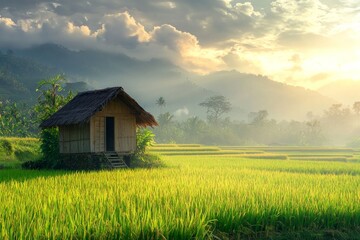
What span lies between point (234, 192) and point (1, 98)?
7479cm

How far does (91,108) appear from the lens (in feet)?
58.2

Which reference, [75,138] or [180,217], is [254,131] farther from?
[180,217]

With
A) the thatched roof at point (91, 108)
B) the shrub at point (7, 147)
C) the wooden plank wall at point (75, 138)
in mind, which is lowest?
the shrub at point (7, 147)

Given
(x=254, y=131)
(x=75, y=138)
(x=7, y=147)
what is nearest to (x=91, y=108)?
(x=75, y=138)

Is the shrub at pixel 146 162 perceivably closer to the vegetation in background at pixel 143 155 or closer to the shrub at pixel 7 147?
the vegetation in background at pixel 143 155

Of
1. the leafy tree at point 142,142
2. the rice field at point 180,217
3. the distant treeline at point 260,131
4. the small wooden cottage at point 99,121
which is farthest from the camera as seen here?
the distant treeline at point 260,131

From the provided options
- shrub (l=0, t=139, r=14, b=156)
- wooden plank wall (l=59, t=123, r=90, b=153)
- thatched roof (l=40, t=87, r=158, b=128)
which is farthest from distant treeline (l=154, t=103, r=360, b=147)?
wooden plank wall (l=59, t=123, r=90, b=153)

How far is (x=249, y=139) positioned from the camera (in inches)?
3290

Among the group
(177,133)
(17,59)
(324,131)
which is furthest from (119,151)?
(17,59)

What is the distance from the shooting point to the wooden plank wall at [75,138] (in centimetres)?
1839

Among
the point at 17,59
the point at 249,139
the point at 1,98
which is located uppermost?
the point at 17,59

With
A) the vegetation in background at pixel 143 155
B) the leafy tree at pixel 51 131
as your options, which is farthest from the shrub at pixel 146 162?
the leafy tree at pixel 51 131

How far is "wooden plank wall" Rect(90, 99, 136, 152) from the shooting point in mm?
18266

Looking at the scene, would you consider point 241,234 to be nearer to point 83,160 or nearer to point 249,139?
point 83,160
